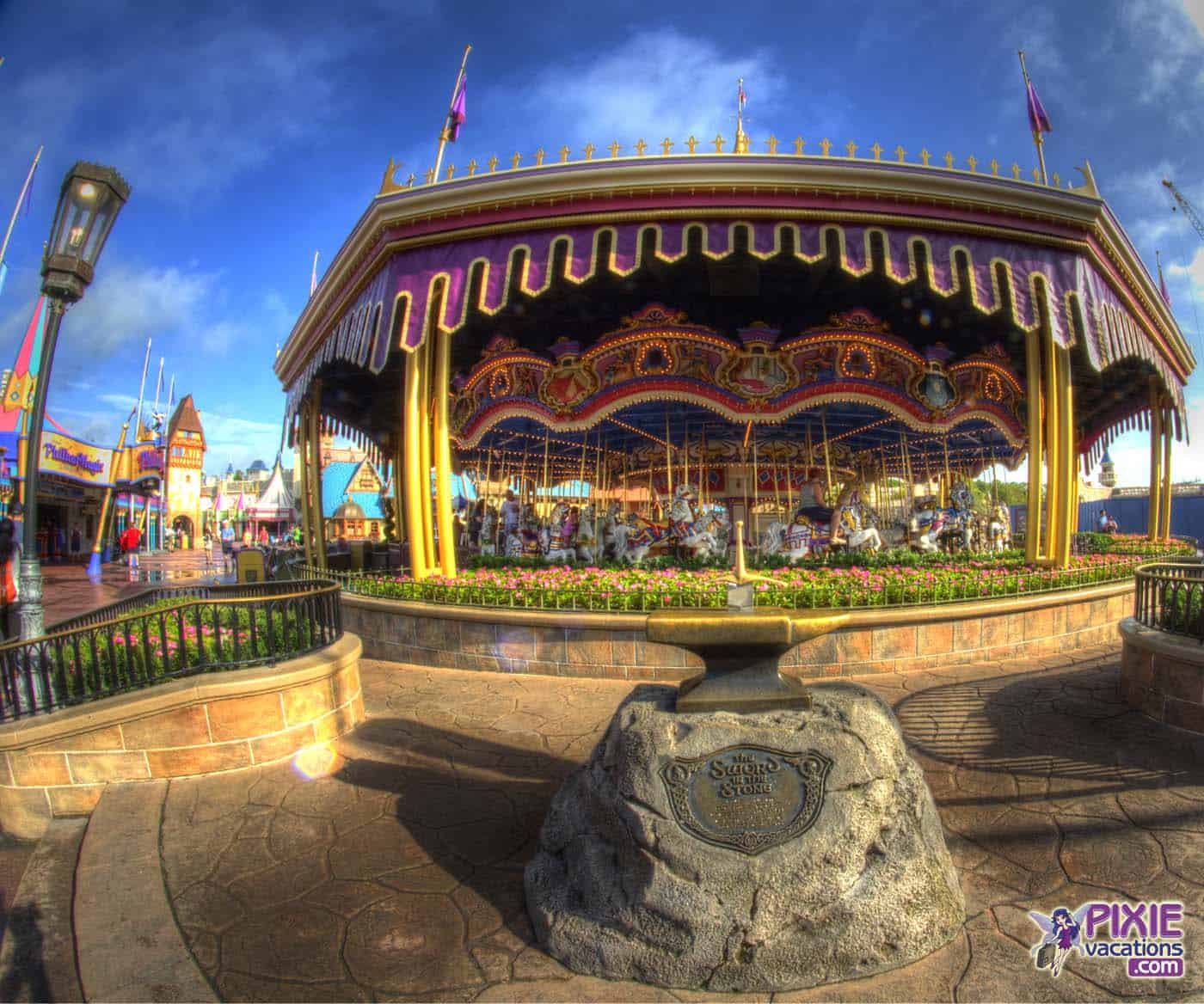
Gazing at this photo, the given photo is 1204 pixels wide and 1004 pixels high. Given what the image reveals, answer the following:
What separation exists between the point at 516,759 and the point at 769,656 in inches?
111

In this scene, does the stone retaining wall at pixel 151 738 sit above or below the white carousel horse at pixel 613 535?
below

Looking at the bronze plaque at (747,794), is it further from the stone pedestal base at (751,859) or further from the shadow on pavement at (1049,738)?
the shadow on pavement at (1049,738)

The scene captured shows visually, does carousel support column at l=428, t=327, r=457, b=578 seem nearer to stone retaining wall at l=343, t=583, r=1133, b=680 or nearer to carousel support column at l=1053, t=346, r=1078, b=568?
stone retaining wall at l=343, t=583, r=1133, b=680

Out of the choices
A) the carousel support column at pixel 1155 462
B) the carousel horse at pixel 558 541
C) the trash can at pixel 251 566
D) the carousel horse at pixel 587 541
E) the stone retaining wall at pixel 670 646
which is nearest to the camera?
the stone retaining wall at pixel 670 646

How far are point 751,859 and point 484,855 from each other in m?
1.68

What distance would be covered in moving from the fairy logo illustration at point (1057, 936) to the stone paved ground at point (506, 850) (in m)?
0.05

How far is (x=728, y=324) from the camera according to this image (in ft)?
45.8

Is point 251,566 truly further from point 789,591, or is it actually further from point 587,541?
point 789,591

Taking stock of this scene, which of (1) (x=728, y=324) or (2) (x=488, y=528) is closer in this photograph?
(1) (x=728, y=324)

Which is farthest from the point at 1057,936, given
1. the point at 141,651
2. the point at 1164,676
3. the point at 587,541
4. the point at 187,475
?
the point at 187,475

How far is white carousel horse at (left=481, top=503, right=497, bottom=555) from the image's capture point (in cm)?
1981

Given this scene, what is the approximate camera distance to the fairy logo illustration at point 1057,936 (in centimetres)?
288

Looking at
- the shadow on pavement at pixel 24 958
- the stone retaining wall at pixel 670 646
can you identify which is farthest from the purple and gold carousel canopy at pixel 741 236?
the shadow on pavement at pixel 24 958

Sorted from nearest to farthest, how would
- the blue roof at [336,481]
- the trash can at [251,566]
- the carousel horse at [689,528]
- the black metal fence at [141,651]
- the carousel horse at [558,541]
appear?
the black metal fence at [141,651], the carousel horse at [689,528], the carousel horse at [558,541], the trash can at [251,566], the blue roof at [336,481]
